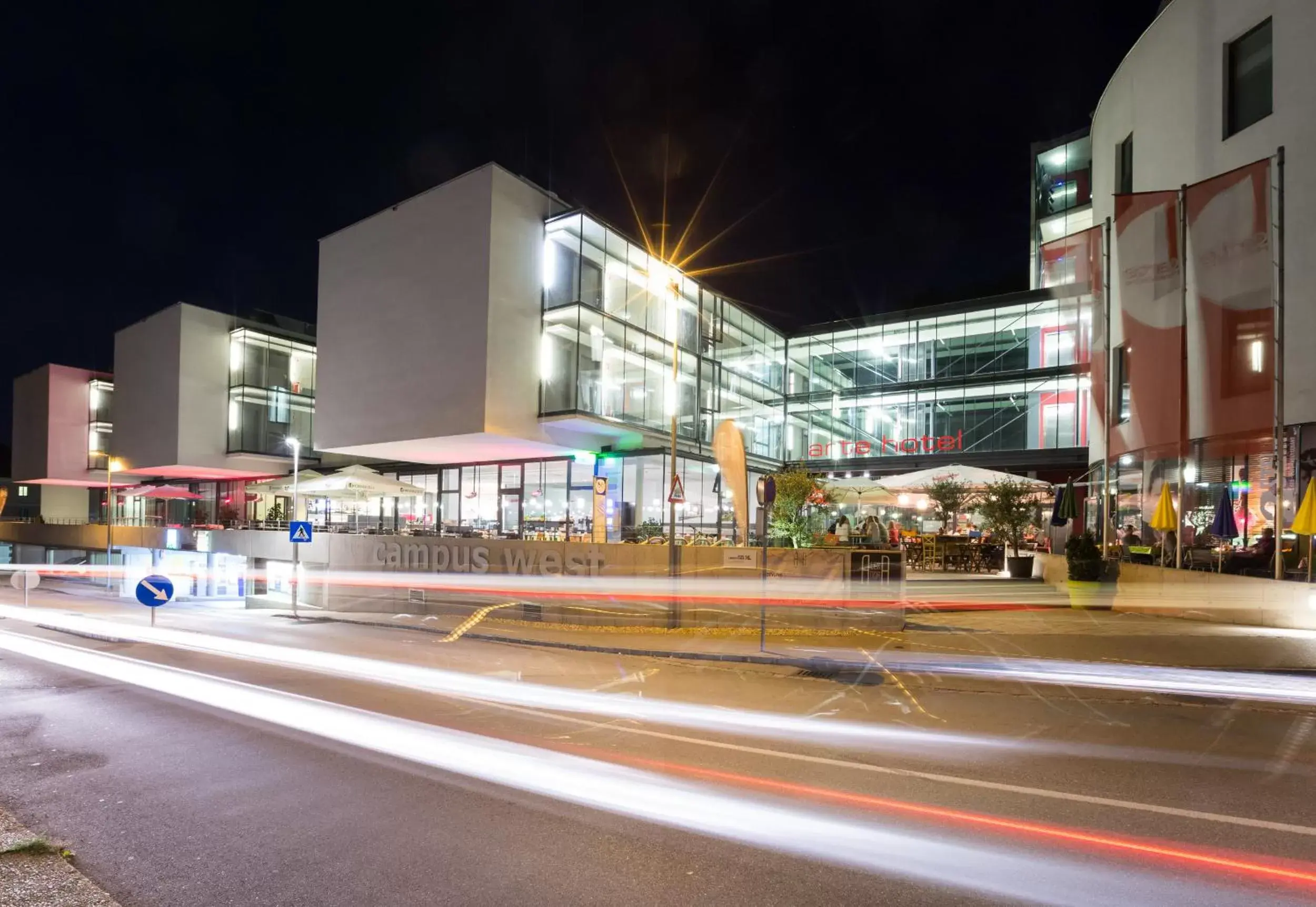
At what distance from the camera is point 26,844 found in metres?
4.73

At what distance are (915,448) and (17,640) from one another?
34.1 m

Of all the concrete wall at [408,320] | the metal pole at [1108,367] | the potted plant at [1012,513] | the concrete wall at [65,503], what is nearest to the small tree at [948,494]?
the potted plant at [1012,513]

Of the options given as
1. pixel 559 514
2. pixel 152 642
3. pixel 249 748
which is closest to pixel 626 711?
pixel 249 748

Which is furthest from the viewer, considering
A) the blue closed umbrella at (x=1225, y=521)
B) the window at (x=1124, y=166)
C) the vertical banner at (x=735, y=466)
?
the window at (x=1124, y=166)

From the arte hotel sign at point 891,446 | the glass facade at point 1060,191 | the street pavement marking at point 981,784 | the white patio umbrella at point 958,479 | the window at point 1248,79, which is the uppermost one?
the glass facade at point 1060,191

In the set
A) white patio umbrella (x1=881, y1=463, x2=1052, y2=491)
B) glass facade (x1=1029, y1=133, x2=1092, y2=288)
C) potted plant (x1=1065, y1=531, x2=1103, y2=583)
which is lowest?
potted plant (x1=1065, y1=531, x2=1103, y2=583)

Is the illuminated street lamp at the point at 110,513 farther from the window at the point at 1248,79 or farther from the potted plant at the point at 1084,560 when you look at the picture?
the window at the point at 1248,79

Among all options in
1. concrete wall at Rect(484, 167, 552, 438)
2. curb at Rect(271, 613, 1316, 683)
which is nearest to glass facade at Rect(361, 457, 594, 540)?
concrete wall at Rect(484, 167, 552, 438)

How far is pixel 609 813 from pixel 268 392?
141 feet

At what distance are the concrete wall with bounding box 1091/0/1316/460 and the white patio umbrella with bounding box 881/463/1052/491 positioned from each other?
16.3 feet

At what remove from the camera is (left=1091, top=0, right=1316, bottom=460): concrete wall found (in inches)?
634

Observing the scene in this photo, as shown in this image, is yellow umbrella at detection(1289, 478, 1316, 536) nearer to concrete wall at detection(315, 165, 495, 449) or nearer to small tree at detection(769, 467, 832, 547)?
small tree at detection(769, 467, 832, 547)

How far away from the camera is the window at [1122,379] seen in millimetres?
23672

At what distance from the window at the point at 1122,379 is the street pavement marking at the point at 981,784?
21142mm
